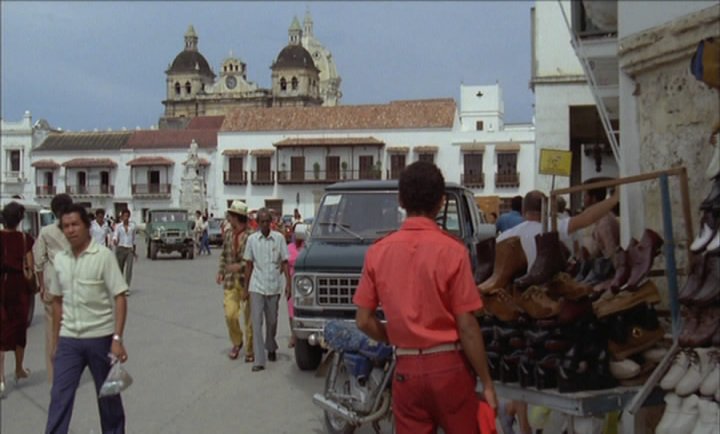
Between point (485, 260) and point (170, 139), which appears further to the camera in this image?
point (170, 139)

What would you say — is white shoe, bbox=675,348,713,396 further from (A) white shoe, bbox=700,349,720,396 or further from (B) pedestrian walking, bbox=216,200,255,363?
(B) pedestrian walking, bbox=216,200,255,363

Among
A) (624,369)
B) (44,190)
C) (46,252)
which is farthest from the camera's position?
(44,190)

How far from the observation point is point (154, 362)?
34.6 ft

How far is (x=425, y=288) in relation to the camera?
388cm

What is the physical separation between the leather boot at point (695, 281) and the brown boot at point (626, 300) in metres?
0.31

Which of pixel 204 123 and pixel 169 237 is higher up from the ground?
pixel 204 123

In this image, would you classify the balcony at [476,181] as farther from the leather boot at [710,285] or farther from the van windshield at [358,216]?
the leather boot at [710,285]

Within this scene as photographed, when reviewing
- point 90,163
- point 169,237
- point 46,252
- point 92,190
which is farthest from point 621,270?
point 92,190

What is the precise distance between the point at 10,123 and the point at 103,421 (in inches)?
3135

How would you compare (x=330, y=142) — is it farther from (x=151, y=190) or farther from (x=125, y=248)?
A: (x=125, y=248)

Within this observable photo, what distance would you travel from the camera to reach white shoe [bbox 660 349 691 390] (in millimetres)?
4637

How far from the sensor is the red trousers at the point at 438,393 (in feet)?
12.6

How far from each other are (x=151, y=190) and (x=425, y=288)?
73.0 m

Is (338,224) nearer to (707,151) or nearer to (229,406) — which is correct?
(229,406)
